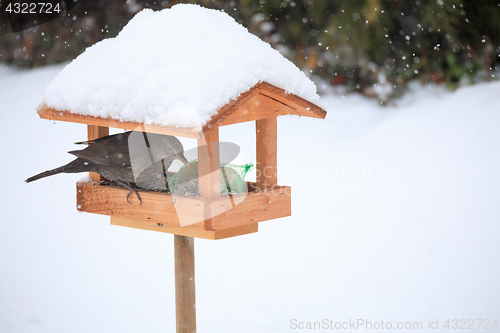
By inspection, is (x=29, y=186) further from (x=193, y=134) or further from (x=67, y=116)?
(x=193, y=134)

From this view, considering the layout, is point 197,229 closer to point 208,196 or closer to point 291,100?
point 208,196

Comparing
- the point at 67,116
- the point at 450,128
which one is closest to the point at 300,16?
the point at 450,128

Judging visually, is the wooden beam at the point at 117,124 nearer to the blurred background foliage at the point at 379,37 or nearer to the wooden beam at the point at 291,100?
the wooden beam at the point at 291,100

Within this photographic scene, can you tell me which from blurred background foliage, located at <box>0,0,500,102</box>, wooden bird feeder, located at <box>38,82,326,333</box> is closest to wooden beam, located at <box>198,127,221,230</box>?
wooden bird feeder, located at <box>38,82,326,333</box>

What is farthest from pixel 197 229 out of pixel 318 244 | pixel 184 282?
pixel 318 244

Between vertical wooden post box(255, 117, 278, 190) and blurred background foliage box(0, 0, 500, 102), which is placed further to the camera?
blurred background foliage box(0, 0, 500, 102)

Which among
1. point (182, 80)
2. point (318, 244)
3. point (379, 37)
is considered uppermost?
point (379, 37)

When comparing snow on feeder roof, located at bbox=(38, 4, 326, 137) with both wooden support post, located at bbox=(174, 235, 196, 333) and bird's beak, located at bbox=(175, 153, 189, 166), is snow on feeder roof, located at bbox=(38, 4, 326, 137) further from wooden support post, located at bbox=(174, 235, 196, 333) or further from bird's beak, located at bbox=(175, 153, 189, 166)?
wooden support post, located at bbox=(174, 235, 196, 333)

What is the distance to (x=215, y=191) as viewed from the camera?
1831 mm

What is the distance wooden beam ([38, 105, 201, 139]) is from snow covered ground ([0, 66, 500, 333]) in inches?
78.4

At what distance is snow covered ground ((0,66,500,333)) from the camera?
144 inches

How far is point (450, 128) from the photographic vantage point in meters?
5.03

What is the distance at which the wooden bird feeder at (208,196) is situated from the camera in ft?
5.83

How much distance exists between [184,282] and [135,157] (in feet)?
2.04
